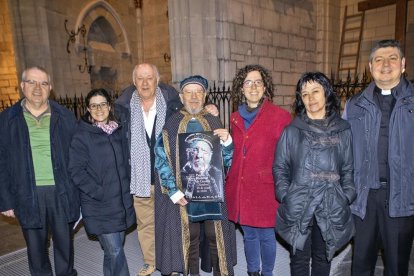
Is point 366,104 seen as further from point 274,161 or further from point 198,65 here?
point 198,65

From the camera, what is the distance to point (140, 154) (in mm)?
2848

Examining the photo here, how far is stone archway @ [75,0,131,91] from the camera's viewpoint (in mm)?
10977

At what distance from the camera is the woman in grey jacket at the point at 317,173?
227 cm

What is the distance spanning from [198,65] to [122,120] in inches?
144

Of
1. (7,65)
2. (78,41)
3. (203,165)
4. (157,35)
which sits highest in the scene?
(157,35)

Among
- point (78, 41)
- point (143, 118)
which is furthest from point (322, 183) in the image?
point (78, 41)

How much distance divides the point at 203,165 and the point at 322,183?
37.6 inches

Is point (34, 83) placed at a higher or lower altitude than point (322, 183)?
higher

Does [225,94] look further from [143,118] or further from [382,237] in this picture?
[382,237]

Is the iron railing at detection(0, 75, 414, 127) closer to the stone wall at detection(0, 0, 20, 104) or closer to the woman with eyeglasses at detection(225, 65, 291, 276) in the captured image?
the woman with eyeglasses at detection(225, 65, 291, 276)

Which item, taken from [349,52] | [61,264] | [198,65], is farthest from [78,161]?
[349,52]

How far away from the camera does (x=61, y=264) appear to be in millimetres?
2951

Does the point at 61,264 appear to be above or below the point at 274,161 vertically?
below

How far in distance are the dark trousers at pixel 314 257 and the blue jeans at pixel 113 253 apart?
150 centimetres
